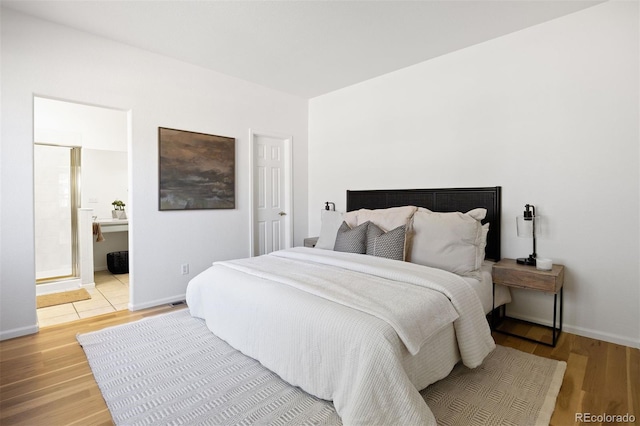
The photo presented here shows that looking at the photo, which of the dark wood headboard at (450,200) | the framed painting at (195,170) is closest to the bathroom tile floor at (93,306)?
the framed painting at (195,170)

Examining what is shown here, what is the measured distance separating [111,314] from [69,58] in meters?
2.44

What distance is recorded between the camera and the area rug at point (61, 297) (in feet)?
11.5

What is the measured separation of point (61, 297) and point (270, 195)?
2785 millimetres

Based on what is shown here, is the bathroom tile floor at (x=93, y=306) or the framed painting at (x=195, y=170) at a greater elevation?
the framed painting at (x=195, y=170)

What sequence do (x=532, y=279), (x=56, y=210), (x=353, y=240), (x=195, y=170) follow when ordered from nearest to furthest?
(x=532, y=279) < (x=353, y=240) < (x=195, y=170) < (x=56, y=210)

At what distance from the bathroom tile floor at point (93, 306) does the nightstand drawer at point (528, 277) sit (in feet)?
12.1

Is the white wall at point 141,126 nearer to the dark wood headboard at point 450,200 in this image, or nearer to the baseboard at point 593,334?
the dark wood headboard at point 450,200

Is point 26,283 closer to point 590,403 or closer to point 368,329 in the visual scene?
point 368,329

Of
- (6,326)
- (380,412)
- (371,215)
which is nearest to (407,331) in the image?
(380,412)

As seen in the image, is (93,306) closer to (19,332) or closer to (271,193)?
(19,332)

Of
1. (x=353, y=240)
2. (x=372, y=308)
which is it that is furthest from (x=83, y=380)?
(x=353, y=240)

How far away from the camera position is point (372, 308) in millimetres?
1680

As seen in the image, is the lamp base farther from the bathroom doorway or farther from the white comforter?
the bathroom doorway

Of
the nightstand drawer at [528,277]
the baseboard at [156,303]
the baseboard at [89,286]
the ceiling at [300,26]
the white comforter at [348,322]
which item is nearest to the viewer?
the white comforter at [348,322]
